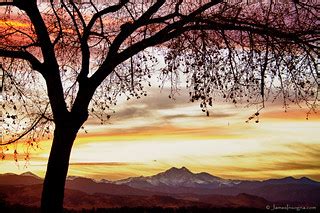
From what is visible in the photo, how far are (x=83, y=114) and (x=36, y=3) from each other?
354 centimetres

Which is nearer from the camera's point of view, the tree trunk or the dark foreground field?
the tree trunk

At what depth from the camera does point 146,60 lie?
17.5 meters

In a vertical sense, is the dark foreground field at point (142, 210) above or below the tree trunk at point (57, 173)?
below

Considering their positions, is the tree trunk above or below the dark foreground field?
above

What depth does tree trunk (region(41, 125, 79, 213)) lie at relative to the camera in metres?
15.2

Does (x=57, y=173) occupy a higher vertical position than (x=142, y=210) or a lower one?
higher

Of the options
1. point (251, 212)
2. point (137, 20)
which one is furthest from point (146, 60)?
point (251, 212)

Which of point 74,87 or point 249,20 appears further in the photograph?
point 74,87

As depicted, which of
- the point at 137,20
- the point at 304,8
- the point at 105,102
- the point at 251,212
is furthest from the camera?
the point at 251,212

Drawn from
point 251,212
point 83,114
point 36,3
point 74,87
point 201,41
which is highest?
point 36,3

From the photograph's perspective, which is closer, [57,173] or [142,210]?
[57,173]

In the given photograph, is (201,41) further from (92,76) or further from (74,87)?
(74,87)

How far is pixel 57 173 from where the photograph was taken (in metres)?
15.2

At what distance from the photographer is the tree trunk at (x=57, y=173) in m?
15.2
